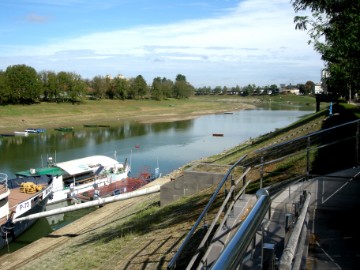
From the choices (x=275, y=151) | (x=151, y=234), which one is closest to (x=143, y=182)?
(x=275, y=151)

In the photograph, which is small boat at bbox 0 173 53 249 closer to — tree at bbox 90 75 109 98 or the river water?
the river water

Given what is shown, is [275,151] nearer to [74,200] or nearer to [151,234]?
[151,234]

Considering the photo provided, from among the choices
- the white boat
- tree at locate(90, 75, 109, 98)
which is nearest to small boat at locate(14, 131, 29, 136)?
the white boat

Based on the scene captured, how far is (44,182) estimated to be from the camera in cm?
2709

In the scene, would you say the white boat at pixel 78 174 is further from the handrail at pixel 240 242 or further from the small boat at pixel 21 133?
the small boat at pixel 21 133

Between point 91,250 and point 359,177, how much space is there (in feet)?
29.4

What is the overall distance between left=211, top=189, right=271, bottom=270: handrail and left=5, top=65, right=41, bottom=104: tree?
92.5 metres

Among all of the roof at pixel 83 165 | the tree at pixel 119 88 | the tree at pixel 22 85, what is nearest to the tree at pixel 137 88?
the tree at pixel 119 88

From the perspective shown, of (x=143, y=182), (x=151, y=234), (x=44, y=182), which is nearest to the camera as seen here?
(x=151, y=234)

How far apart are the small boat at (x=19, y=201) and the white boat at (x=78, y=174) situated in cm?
90

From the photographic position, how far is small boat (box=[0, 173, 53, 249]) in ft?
65.4

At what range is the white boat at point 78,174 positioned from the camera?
27828 millimetres

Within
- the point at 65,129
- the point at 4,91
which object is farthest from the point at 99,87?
the point at 65,129

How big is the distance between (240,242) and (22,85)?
95.6 metres
